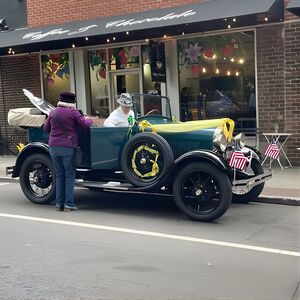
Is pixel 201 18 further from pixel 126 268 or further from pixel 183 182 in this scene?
pixel 126 268

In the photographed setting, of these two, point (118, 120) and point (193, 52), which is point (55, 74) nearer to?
point (193, 52)

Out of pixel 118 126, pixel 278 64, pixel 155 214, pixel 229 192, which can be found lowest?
pixel 155 214

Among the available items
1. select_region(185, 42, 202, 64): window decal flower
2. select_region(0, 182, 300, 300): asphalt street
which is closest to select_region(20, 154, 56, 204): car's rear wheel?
select_region(0, 182, 300, 300): asphalt street

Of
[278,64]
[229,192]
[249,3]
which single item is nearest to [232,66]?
[278,64]

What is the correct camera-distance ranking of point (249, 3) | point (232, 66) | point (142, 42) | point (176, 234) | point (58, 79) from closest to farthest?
point (176, 234) < point (249, 3) < point (232, 66) < point (142, 42) < point (58, 79)

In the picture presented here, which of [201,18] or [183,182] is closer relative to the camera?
[183,182]

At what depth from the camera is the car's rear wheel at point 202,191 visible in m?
6.67

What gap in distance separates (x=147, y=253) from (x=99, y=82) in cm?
894

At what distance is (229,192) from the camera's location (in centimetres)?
661

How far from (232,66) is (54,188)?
5495 mm

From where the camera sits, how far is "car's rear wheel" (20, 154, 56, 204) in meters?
8.22

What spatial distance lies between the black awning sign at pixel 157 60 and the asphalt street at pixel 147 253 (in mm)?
4776

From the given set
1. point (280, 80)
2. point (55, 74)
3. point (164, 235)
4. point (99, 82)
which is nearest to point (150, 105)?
point (164, 235)

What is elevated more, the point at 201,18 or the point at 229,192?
the point at 201,18
